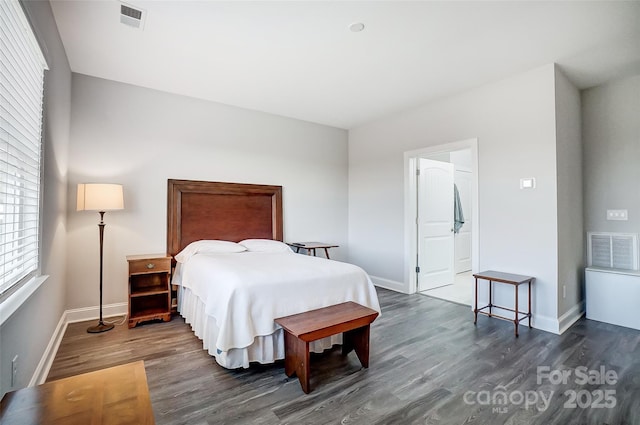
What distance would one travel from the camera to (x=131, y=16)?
2.38 meters

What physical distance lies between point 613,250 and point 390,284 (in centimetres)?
266

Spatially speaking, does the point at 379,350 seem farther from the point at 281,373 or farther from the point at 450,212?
the point at 450,212

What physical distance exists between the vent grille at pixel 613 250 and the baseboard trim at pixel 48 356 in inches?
210

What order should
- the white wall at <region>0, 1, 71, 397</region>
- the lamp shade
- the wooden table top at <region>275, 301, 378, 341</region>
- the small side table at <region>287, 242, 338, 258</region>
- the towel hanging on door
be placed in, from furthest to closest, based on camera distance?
1. the towel hanging on door
2. the small side table at <region>287, 242, 338, 258</region>
3. the lamp shade
4. the wooden table top at <region>275, 301, 378, 341</region>
5. the white wall at <region>0, 1, 71, 397</region>

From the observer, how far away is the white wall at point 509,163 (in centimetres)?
312

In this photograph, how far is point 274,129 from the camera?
4.73m

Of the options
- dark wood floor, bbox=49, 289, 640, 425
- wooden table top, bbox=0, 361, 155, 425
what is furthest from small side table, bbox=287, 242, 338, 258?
wooden table top, bbox=0, 361, 155, 425

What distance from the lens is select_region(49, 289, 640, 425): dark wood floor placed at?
184cm

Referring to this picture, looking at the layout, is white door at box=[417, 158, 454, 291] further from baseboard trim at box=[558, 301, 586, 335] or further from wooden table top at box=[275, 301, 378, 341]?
wooden table top at box=[275, 301, 378, 341]

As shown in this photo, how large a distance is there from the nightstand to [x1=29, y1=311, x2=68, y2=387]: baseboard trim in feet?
1.86

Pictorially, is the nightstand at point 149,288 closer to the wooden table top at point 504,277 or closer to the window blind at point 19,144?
the window blind at point 19,144

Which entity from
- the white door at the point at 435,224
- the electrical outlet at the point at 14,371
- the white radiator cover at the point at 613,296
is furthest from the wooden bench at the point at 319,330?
the white radiator cover at the point at 613,296

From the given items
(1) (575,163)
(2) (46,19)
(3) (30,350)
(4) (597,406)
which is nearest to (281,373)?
(3) (30,350)

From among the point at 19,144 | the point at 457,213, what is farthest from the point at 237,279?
the point at 457,213
